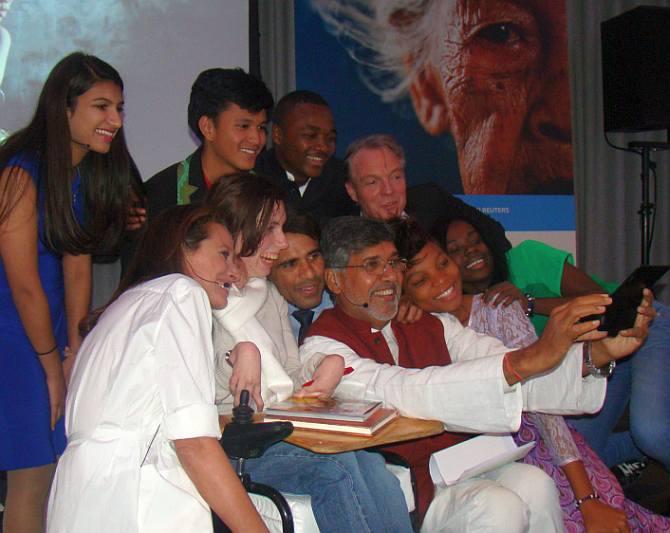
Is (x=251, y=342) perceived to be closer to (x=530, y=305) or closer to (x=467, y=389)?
(x=467, y=389)

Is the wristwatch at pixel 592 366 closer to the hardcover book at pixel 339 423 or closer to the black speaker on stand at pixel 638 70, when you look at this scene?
the hardcover book at pixel 339 423

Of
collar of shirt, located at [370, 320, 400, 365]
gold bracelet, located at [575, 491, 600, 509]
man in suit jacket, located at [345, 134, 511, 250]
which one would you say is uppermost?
man in suit jacket, located at [345, 134, 511, 250]

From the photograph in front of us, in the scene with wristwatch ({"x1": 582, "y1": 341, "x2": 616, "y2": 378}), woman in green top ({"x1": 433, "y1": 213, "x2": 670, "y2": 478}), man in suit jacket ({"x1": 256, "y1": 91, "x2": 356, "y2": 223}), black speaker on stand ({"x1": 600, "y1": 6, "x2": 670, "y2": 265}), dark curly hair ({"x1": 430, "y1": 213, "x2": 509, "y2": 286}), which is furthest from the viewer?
black speaker on stand ({"x1": 600, "y1": 6, "x2": 670, "y2": 265})

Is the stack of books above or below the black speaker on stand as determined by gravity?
below

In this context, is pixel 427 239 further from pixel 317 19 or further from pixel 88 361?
pixel 317 19

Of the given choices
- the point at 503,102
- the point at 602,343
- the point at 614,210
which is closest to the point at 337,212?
the point at 602,343

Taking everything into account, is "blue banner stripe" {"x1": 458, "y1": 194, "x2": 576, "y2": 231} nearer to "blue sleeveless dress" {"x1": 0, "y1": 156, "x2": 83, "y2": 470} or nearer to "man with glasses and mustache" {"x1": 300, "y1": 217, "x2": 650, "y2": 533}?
"man with glasses and mustache" {"x1": 300, "y1": 217, "x2": 650, "y2": 533}

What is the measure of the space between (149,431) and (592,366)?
5.06ft

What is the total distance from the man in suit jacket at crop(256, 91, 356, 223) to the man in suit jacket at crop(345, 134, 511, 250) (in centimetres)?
20

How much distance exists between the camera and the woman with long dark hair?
5.75 feet

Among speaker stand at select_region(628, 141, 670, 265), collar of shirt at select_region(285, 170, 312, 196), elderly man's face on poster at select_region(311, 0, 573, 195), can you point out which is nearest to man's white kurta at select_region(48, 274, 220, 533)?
collar of shirt at select_region(285, 170, 312, 196)

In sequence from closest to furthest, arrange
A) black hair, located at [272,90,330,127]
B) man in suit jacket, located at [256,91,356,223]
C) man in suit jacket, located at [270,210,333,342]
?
man in suit jacket, located at [270,210,333,342] < man in suit jacket, located at [256,91,356,223] < black hair, located at [272,90,330,127]

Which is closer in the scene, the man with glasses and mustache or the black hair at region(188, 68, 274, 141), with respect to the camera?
the man with glasses and mustache

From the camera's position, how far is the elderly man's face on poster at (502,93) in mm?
5988
